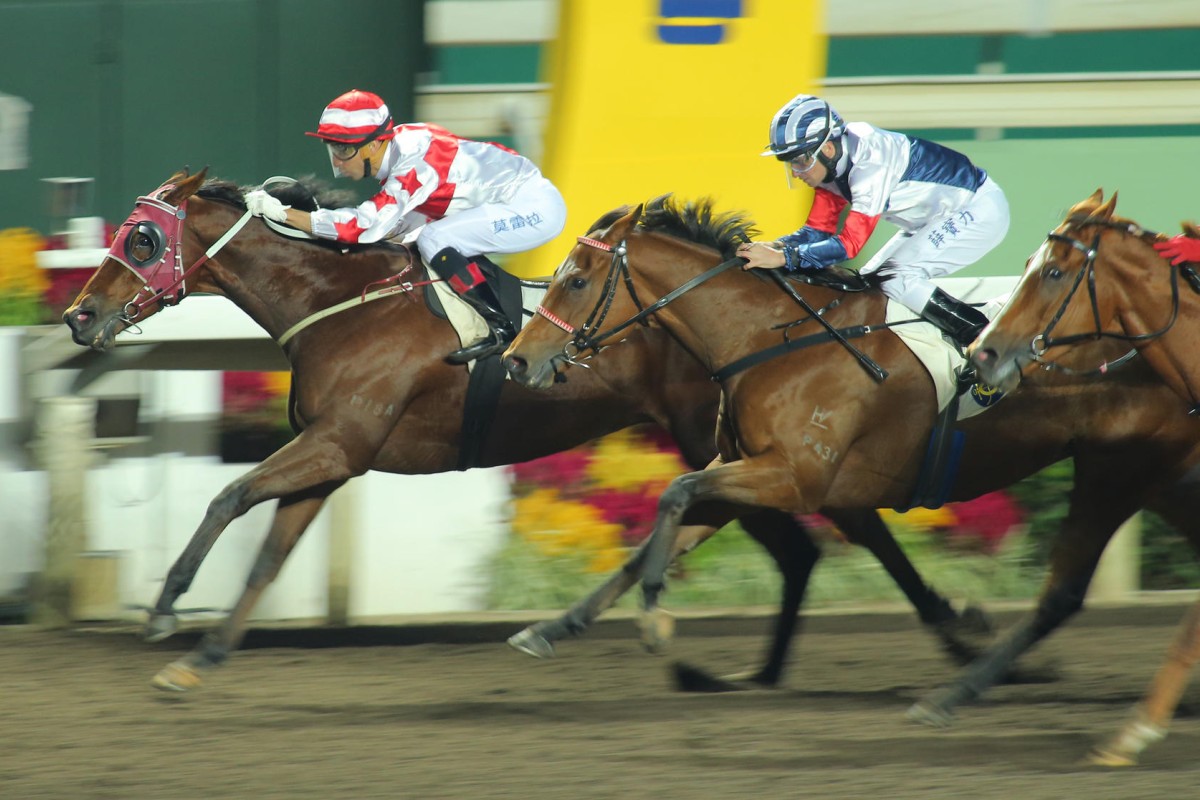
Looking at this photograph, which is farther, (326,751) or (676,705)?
(676,705)

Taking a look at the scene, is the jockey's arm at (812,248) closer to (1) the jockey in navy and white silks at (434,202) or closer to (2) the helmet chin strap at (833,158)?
(2) the helmet chin strap at (833,158)

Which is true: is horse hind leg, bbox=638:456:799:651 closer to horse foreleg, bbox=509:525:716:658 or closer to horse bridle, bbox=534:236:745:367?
horse foreleg, bbox=509:525:716:658

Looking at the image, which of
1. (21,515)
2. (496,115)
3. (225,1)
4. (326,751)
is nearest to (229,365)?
(21,515)

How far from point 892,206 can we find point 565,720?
1865 mm

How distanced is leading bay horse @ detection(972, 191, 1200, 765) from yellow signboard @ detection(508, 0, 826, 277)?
2924 millimetres

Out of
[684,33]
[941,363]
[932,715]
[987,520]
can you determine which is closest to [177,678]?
[932,715]

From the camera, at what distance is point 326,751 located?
4.54m

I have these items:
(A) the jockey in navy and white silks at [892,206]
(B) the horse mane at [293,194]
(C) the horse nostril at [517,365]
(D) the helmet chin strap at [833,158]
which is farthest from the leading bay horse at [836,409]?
(B) the horse mane at [293,194]

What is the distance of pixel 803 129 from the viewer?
4.96 m

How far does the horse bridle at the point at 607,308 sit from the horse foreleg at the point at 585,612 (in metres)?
0.63

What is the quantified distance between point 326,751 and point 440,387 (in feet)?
4.62

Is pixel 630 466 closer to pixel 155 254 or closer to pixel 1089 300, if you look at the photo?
pixel 155 254

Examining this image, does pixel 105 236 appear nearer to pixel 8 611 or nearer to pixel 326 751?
pixel 8 611

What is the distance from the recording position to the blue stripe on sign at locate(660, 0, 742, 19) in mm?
7336
